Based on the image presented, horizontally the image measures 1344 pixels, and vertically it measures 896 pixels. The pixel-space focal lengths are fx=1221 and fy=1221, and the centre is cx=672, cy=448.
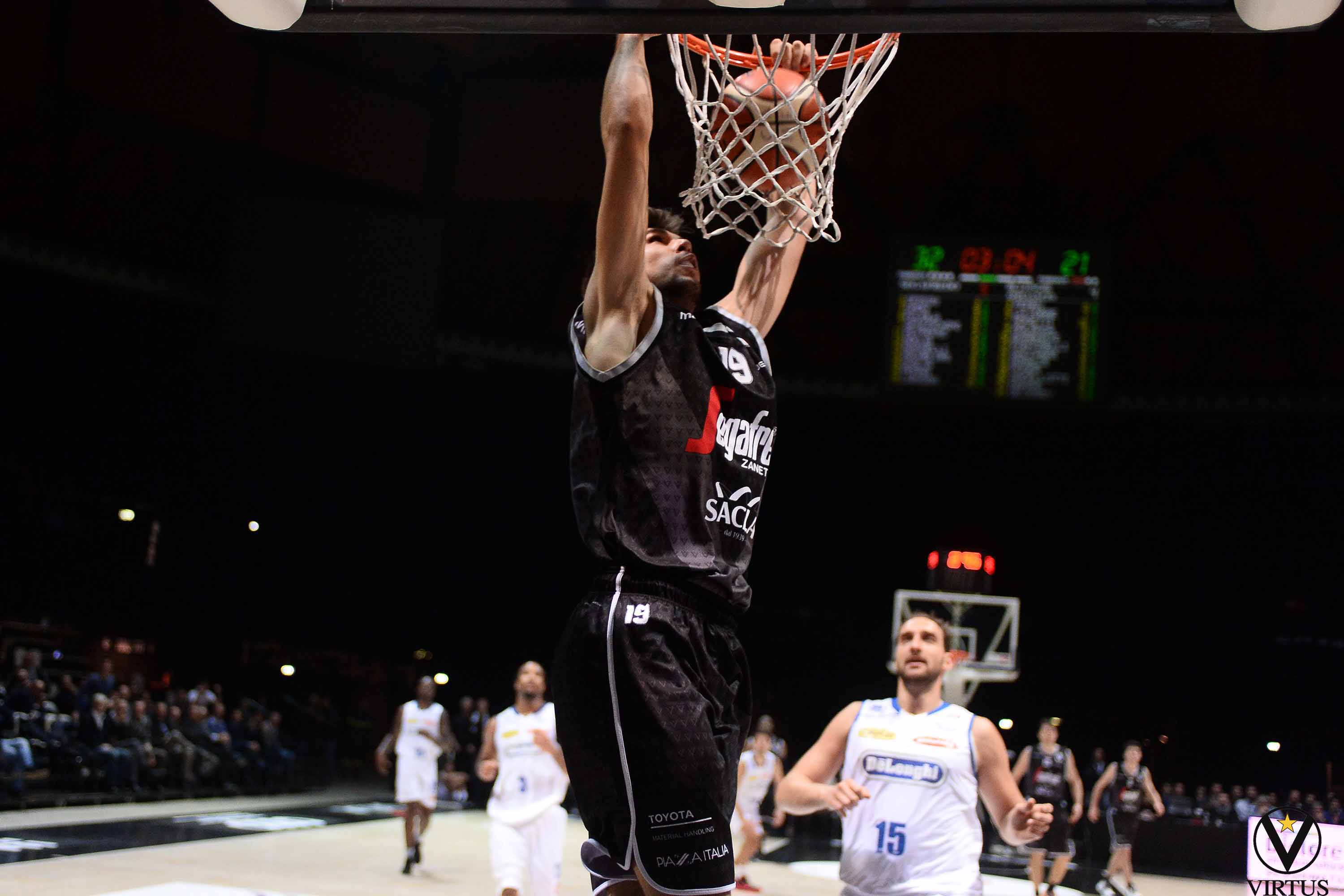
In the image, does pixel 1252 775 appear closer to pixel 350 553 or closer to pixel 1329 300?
pixel 1329 300

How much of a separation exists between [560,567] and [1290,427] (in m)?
10.5

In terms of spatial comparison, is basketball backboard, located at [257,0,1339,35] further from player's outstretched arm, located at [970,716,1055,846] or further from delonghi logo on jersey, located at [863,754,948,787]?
delonghi logo on jersey, located at [863,754,948,787]

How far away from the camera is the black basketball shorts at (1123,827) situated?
36.1 feet

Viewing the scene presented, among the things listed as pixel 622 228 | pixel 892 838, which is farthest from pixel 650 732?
pixel 892 838

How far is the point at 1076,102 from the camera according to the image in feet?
39.8

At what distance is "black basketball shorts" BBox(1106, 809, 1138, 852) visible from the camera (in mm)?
10992

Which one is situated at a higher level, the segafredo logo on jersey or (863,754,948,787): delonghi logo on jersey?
the segafredo logo on jersey

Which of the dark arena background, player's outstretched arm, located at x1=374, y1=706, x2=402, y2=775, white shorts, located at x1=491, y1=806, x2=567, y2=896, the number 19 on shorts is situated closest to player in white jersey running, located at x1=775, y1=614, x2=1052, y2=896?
the number 19 on shorts

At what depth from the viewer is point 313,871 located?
908cm

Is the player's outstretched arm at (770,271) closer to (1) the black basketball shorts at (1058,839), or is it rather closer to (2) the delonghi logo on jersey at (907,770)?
(2) the delonghi logo on jersey at (907,770)

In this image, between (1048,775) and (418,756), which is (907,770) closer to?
(418,756)

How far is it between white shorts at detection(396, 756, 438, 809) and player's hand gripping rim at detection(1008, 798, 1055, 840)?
7.29 metres

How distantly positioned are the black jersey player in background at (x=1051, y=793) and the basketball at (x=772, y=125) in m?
8.44

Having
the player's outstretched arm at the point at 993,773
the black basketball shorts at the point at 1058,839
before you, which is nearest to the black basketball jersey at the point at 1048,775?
the black basketball shorts at the point at 1058,839
